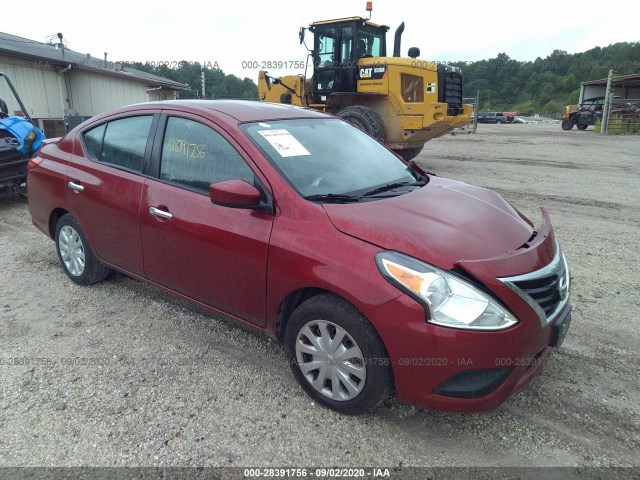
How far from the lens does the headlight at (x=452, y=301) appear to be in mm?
2166

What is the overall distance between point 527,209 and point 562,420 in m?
5.36

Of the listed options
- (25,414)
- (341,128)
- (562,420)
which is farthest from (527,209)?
(25,414)

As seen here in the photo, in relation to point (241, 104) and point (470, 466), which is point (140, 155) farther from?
point (470, 466)

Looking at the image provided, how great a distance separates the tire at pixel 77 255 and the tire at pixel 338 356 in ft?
7.57

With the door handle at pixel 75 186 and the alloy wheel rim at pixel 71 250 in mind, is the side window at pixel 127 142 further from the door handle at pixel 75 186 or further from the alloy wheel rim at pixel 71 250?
the alloy wheel rim at pixel 71 250

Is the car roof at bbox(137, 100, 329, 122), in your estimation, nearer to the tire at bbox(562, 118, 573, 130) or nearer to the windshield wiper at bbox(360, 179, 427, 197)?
the windshield wiper at bbox(360, 179, 427, 197)

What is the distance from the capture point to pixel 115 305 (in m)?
3.93

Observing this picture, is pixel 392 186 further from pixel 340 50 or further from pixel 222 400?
pixel 340 50

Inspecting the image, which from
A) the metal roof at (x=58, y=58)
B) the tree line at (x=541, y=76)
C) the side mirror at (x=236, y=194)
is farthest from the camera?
the tree line at (x=541, y=76)

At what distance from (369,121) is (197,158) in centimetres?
783

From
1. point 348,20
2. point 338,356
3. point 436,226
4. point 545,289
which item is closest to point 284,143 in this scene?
point 436,226

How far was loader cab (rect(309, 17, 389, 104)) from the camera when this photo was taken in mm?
10836

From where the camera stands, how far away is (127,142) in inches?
144

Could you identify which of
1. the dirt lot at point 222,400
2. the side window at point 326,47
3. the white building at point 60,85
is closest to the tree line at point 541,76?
the white building at point 60,85
